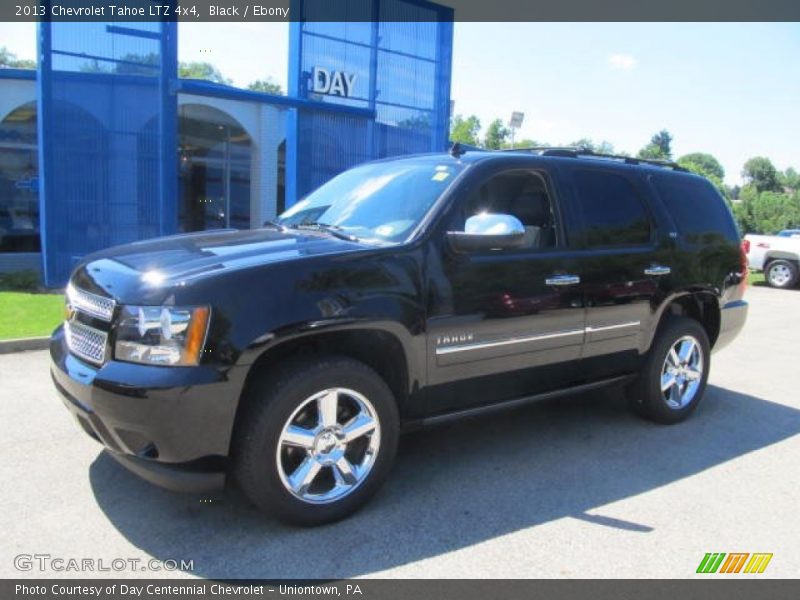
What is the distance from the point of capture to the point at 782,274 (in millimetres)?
17422

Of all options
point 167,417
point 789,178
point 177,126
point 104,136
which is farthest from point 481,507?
point 789,178

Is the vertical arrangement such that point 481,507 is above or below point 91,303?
below

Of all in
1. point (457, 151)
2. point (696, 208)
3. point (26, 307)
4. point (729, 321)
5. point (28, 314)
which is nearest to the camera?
point (457, 151)

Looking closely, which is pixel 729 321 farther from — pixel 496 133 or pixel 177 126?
pixel 496 133

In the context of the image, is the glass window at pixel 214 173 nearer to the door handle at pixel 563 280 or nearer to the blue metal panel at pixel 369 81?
the blue metal panel at pixel 369 81

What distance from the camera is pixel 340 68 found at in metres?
13.5

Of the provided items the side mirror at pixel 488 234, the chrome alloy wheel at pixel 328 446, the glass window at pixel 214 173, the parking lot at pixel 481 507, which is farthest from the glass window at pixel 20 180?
the side mirror at pixel 488 234

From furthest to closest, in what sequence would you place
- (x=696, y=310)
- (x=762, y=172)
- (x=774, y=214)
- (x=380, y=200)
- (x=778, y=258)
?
(x=762, y=172)
(x=774, y=214)
(x=778, y=258)
(x=696, y=310)
(x=380, y=200)

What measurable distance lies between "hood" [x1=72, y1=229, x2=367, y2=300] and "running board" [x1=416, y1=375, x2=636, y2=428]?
1066mm

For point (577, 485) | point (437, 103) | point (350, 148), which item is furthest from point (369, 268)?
point (437, 103)

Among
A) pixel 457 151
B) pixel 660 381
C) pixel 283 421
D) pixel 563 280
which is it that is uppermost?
pixel 457 151

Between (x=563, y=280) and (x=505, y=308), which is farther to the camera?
(x=563, y=280)

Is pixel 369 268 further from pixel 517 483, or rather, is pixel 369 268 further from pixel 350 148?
pixel 350 148

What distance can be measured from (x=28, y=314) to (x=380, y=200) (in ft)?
20.2
